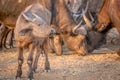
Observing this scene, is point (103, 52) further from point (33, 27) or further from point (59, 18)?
point (33, 27)

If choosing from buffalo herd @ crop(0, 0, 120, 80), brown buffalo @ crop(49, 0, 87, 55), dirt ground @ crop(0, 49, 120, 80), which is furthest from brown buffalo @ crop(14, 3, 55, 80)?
brown buffalo @ crop(49, 0, 87, 55)

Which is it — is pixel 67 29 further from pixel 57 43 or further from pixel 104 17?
pixel 104 17

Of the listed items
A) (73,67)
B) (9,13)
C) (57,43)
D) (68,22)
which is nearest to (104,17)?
(68,22)

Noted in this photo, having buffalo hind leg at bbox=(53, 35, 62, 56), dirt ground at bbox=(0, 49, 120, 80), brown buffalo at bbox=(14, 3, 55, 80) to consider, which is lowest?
dirt ground at bbox=(0, 49, 120, 80)

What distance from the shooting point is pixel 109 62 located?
1087cm

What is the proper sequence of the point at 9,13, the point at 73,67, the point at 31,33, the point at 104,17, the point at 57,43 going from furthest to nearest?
the point at 9,13 → the point at 57,43 → the point at 104,17 → the point at 73,67 → the point at 31,33

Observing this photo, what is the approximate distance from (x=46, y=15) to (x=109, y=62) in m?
2.44

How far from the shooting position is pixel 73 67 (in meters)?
10.2

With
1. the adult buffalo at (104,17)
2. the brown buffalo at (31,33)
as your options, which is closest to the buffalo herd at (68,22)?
the adult buffalo at (104,17)

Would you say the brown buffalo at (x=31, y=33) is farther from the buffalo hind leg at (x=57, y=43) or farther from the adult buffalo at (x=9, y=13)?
the adult buffalo at (x=9, y=13)

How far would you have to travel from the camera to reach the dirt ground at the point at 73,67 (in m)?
9.04

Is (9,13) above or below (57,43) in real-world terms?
above

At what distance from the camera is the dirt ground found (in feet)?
29.7

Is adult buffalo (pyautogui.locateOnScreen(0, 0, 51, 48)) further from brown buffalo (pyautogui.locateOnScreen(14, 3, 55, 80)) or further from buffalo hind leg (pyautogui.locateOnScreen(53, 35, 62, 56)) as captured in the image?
brown buffalo (pyautogui.locateOnScreen(14, 3, 55, 80))
